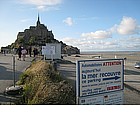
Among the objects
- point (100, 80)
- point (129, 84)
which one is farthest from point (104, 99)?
point (129, 84)

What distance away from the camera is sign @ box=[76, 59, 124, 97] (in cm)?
388

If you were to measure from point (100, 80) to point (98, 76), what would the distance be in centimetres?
7

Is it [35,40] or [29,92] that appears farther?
[35,40]

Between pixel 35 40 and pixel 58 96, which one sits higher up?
pixel 35 40

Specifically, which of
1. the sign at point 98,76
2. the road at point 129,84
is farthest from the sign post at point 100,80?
the road at point 129,84

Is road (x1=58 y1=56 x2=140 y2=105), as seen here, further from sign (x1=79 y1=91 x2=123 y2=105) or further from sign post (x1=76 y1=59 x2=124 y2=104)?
sign post (x1=76 y1=59 x2=124 y2=104)

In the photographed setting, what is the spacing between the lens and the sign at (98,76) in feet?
12.7

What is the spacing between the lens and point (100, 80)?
13.3 feet

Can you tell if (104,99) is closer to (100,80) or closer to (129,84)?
(100,80)

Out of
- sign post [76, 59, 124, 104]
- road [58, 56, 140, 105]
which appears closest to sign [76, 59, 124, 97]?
sign post [76, 59, 124, 104]
